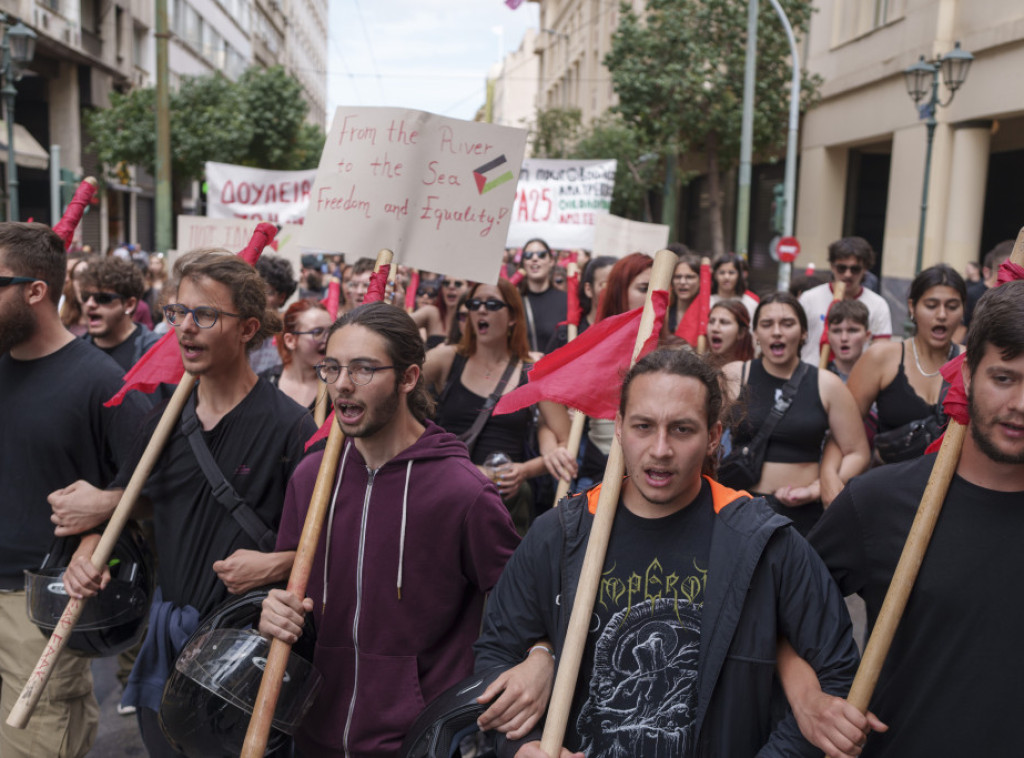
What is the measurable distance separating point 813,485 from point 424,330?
373cm

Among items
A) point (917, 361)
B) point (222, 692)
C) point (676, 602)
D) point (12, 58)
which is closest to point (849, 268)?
point (917, 361)

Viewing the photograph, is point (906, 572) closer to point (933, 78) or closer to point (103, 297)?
point (103, 297)

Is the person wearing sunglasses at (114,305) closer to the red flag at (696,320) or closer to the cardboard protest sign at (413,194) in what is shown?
the cardboard protest sign at (413,194)

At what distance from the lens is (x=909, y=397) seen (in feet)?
15.1

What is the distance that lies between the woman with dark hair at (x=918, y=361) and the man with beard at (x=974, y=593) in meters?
2.54

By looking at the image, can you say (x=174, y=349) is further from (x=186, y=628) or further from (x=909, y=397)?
(x=909, y=397)

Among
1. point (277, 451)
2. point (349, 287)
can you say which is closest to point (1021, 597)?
point (277, 451)

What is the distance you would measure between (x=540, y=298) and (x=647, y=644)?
19.1ft

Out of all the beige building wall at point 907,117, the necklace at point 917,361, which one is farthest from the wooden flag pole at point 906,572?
the beige building wall at point 907,117

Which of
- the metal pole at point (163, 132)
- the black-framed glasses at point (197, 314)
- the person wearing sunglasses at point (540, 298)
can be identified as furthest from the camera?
the metal pole at point (163, 132)

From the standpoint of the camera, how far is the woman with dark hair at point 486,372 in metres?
4.75

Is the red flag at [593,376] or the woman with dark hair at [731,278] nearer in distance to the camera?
the red flag at [593,376]

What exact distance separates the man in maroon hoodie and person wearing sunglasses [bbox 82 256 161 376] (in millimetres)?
2645

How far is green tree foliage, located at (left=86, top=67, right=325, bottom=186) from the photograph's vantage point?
23.4 metres
